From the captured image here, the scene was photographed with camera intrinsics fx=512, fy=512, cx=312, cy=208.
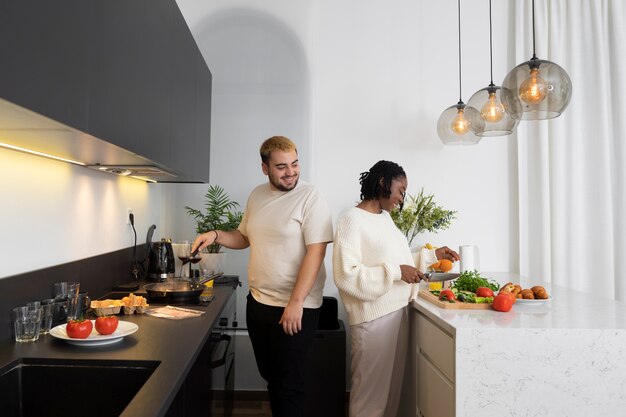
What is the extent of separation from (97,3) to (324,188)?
2606mm

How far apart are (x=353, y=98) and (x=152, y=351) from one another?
279 cm

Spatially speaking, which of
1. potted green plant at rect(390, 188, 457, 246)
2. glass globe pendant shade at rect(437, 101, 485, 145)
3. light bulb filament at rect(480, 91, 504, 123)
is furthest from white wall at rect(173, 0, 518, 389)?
light bulb filament at rect(480, 91, 504, 123)

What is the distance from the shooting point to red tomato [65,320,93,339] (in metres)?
1.62

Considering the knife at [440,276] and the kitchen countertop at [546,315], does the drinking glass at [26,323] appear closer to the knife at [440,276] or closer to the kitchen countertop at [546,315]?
the kitchen countertop at [546,315]

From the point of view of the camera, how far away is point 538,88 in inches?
91.6

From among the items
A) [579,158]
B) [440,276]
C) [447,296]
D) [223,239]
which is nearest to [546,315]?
[447,296]

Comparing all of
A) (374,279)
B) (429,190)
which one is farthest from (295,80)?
(374,279)

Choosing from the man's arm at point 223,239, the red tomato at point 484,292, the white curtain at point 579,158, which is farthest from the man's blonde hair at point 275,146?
the white curtain at point 579,158

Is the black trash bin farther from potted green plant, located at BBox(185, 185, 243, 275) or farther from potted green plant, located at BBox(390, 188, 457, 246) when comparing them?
potted green plant, located at BBox(390, 188, 457, 246)

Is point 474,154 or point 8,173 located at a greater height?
point 474,154

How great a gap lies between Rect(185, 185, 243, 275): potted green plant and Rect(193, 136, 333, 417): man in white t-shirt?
0.89m

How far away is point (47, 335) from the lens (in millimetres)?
1764

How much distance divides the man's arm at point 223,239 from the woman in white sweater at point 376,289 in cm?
56

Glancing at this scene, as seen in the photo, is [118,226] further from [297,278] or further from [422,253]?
[422,253]
